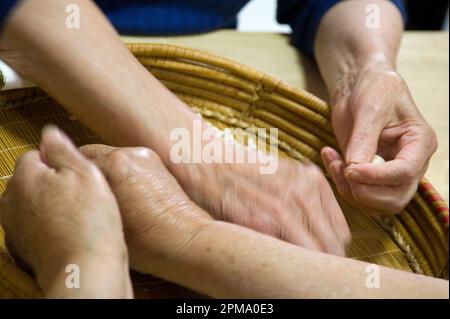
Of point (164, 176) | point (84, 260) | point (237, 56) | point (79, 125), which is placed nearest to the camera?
point (84, 260)

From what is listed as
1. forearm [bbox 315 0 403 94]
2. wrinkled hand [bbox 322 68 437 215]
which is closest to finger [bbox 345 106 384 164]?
wrinkled hand [bbox 322 68 437 215]

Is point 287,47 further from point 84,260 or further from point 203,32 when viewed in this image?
point 84,260

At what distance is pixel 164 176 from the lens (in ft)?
1.43

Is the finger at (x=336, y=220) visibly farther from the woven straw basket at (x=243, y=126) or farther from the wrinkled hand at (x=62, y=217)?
the wrinkled hand at (x=62, y=217)

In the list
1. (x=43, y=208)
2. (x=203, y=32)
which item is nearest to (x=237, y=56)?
(x=203, y=32)

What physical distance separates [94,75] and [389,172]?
0.29 m

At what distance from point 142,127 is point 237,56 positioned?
0.35 metres

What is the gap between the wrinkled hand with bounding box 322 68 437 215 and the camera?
514 millimetres

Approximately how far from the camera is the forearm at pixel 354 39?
26.5 inches

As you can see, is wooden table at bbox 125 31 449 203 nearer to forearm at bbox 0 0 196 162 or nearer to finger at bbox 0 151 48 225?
forearm at bbox 0 0 196 162

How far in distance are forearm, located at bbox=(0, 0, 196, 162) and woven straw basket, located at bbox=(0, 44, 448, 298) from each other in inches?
1.9

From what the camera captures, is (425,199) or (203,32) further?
(203,32)

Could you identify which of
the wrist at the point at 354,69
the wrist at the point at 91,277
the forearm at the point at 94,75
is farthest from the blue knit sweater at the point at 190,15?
the wrist at the point at 91,277

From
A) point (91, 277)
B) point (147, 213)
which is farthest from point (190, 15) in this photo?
point (91, 277)
